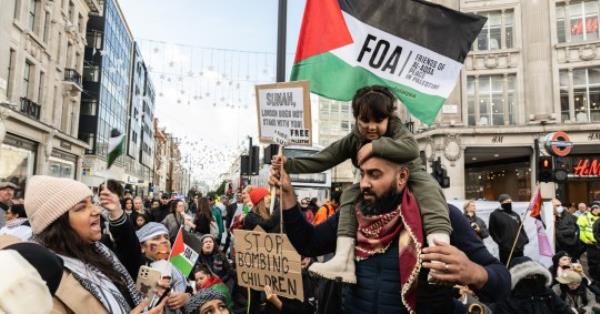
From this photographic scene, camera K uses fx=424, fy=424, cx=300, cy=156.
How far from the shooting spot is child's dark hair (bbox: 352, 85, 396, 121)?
6.93 ft

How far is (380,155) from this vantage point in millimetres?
1948

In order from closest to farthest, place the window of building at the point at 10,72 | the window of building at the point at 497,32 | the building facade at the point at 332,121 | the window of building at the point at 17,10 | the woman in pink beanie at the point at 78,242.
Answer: the woman in pink beanie at the point at 78,242, the window of building at the point at 10,72, the window of building at the point at 17,10, the window of building at the point at 497,32, the building facade at the point at 332,121

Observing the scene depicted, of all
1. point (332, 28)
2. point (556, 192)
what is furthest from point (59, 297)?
point (556, 192)

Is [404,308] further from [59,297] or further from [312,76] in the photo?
[312,76]

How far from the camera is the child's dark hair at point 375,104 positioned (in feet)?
6.93

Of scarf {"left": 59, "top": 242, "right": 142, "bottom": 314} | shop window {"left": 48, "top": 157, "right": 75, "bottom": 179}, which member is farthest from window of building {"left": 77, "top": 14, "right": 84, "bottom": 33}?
scarf {"left": 59, "top": 242, "right": 142, "bottom": 314}

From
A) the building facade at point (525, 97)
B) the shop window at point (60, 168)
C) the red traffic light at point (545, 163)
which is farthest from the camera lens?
the shop window at point (60, 168)

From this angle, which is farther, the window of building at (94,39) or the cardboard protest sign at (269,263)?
the window of building at (94,39)

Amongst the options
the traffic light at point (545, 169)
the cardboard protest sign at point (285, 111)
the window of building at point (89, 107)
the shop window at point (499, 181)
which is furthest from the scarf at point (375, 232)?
the window of building at point (89, 107)

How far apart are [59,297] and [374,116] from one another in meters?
1.70

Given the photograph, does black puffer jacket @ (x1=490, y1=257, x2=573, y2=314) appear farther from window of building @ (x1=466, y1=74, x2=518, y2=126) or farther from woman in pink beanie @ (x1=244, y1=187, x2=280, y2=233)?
window of building @ (x1=466, y1=74, x2=518, y2=126)

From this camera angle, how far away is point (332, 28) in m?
4.54

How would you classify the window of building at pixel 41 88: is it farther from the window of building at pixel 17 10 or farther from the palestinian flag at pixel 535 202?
the palestinian flag at pixel 535 202

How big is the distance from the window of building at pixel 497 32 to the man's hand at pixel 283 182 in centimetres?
2680
